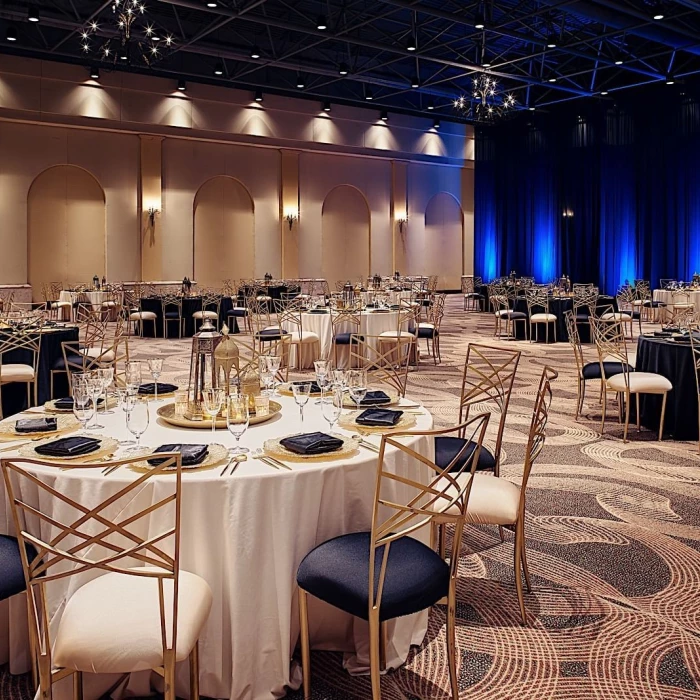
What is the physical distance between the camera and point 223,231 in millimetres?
18172

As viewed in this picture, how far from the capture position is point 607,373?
6.21 metres

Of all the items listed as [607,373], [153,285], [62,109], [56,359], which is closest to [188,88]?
[62,109]

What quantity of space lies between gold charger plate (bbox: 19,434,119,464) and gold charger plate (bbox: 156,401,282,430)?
1.09ft

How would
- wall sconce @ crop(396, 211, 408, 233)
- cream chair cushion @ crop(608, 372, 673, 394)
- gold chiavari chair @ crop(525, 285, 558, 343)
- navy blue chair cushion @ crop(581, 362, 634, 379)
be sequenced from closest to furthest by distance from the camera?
1. cream chair cushion @ crop(608, 372, 673, 394)
2. navy blue chair cushion @ crop(581, 362, 634, 379)
3. gold chiavari chair @ crop(525, 285, 558, 343)
4. wall sconce @ crop(396, 211, 408, 233)

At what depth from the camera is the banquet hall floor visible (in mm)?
2504

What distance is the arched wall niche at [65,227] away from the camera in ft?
52.0

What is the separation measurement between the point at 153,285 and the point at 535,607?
580 inches

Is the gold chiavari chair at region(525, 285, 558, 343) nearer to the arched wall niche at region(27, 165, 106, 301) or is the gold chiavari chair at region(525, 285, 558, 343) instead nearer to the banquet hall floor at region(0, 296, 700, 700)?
the banquet hall floor at region(0, 296, 700, 700)

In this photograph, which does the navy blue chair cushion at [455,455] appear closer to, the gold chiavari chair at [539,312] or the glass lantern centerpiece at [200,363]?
the glass lantern centerpiece at [200,363]

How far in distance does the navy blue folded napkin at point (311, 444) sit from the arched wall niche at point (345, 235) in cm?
1732

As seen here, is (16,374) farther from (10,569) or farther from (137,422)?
(10,569)

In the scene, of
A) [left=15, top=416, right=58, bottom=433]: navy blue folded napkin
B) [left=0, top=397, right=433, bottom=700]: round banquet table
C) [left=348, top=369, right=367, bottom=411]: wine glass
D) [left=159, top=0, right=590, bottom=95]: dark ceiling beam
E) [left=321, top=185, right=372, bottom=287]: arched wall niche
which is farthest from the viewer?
[left=321, top=185, right=372, bottom=287]: arched wall niche

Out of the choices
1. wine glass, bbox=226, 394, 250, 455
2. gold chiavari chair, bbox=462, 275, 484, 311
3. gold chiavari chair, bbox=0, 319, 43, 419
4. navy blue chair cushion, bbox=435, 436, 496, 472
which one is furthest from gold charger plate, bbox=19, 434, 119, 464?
gold chiavari chair, bbox=462, 275, 484, 311

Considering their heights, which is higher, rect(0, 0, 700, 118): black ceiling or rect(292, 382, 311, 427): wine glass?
rect(0, 0, 700, 118): black ceiling
